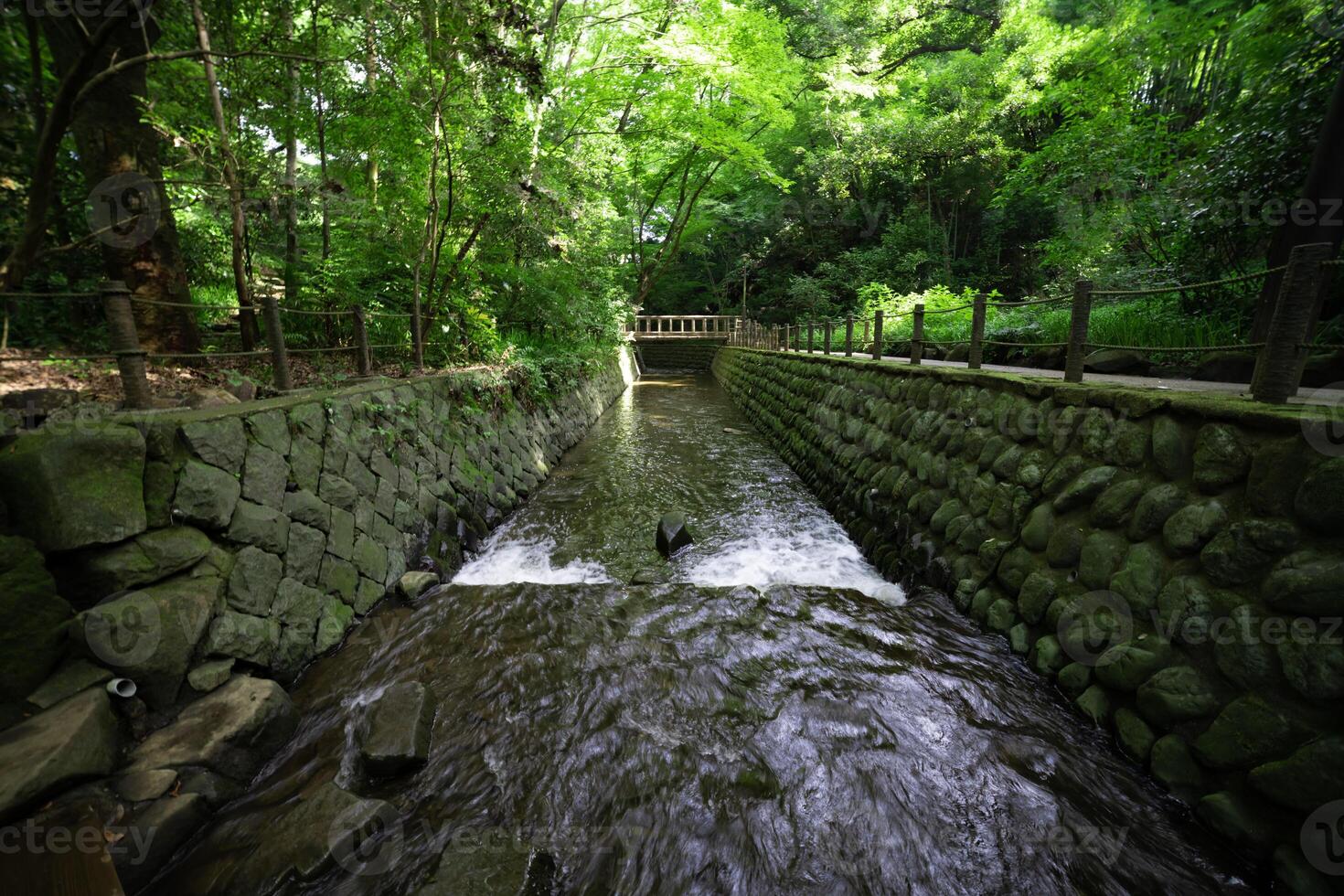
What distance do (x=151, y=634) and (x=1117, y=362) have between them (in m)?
7.84

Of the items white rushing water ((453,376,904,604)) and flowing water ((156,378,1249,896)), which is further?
white rushing water ((453,376,904,604))

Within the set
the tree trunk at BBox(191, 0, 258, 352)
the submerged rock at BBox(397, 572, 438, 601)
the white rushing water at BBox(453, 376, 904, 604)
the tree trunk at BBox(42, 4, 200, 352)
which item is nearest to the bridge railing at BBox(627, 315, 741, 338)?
the white rushing water at BBox(453, 376, 904, 604)

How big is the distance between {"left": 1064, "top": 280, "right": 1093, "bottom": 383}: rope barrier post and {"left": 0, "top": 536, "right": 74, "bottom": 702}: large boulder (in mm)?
5856

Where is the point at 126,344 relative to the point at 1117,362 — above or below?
above

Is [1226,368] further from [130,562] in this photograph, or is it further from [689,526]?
[130,562]

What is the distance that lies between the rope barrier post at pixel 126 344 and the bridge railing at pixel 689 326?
20.4m

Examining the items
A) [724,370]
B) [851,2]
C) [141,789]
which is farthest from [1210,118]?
[851,2]

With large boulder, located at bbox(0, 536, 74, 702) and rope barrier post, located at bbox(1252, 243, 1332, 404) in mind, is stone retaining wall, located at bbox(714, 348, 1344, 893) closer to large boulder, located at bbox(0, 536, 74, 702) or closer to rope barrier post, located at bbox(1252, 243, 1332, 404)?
rope barrier post, located at bbox(1252, 243, 1332, 404)

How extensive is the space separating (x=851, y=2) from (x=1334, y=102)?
81.0 feet

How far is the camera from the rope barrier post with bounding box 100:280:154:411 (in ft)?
9.58

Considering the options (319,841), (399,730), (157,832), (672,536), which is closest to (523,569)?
(672,536)

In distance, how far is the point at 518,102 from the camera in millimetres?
6668

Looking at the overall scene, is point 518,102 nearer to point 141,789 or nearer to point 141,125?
point 141,125

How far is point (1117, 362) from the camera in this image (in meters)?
5.11
